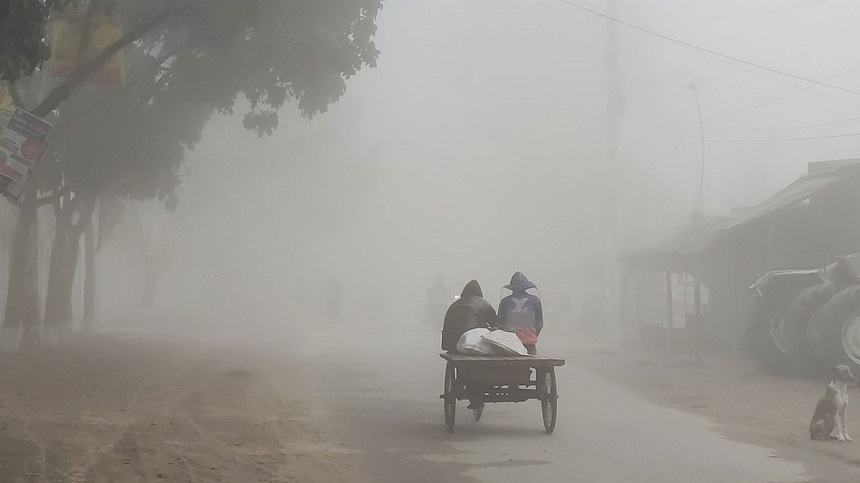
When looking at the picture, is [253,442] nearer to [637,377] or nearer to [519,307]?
[519,307]

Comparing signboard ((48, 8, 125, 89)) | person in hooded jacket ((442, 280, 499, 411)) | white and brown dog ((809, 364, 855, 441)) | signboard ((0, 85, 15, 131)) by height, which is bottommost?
white and brown dog ((809, 364, 855, 441))

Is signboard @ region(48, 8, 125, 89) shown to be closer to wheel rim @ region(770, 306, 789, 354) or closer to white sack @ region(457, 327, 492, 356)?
white sack @ region(457, 327, 492, 356)

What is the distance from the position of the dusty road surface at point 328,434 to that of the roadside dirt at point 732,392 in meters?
0.36

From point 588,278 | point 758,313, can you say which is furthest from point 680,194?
point 758,313

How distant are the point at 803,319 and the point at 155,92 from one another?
1542 centimetres

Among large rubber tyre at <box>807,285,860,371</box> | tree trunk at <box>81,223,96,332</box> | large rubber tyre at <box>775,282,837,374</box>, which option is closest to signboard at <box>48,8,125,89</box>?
large rubber tyre at <box>807,285,860,371</box>

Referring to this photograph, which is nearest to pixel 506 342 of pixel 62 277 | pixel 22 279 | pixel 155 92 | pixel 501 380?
pixel 501 380

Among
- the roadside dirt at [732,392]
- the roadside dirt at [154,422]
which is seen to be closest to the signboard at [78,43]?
the roadside dirt at [154,422]

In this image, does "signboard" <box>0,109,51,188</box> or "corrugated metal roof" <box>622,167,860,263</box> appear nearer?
"signboard" <box>0,109,51,188</box>

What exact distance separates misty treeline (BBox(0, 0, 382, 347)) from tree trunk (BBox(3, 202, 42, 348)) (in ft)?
0.08

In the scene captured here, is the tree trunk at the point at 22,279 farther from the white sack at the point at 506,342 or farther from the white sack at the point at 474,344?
the white sack at the point at 506,342

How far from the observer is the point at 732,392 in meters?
19.6

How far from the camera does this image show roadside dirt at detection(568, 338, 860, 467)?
1345 centimetres

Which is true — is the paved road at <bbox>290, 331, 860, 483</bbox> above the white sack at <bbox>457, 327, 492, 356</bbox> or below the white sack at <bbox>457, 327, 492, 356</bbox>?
below
